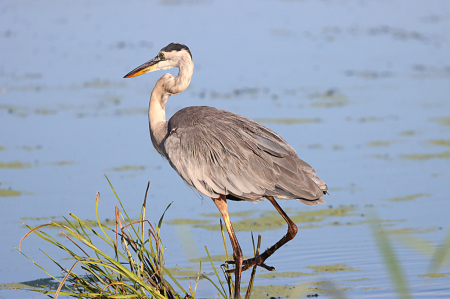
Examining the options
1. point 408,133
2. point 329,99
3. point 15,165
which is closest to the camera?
point 15,165

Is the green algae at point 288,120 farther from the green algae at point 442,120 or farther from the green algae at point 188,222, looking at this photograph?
the green algae at point 188,222

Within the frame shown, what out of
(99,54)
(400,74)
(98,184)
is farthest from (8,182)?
(400,74)

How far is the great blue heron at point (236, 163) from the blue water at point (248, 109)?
2.50ft

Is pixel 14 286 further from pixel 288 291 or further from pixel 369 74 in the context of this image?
pixel 369 74

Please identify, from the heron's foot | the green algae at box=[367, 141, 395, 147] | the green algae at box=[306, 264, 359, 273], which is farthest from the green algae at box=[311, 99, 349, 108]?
the heron's foot

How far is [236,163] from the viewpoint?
469 centimetres

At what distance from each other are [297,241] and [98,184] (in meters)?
2.76

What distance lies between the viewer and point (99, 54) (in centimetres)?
1484

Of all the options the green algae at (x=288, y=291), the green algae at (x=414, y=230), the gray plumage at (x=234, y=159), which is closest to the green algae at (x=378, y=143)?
the green algae at (x=414, y=230)

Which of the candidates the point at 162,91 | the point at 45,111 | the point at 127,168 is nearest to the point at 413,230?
the point at 162,91

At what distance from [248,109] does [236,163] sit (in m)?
5.86

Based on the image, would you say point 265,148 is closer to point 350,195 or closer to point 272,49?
point 350,195

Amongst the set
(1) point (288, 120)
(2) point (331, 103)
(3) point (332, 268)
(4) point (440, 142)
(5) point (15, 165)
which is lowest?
(3) point (332, 268)

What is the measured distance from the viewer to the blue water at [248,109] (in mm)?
6168
